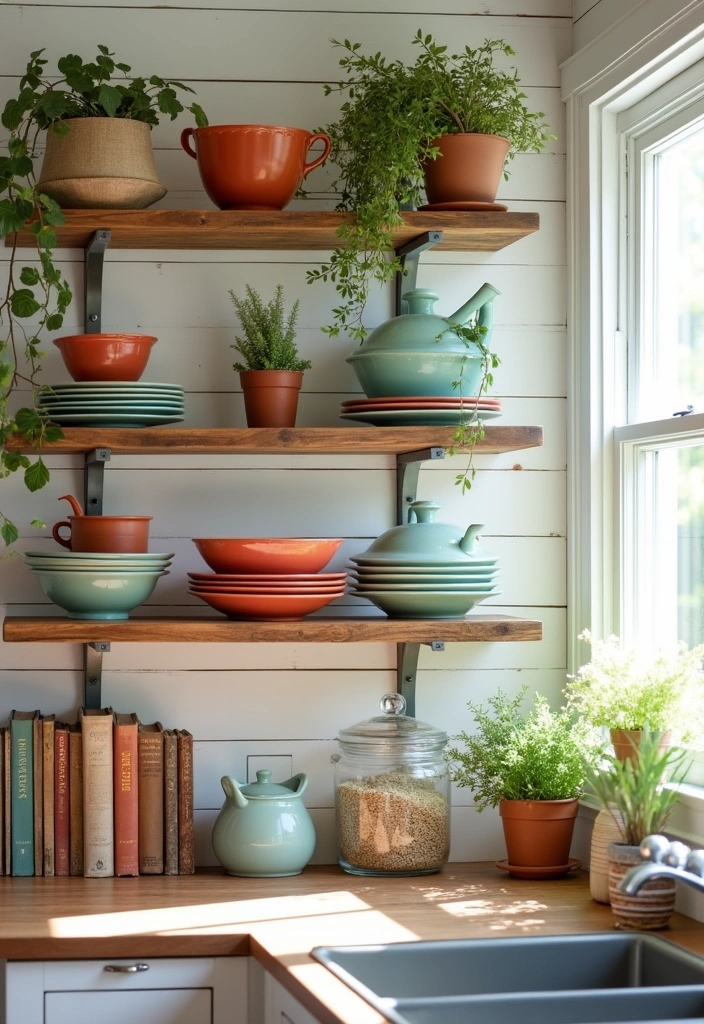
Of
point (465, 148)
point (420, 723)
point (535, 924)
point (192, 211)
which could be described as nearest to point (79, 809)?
point (420, 723)

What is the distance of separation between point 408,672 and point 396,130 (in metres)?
0.97

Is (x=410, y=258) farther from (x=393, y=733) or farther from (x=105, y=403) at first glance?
(x=393, y=733)

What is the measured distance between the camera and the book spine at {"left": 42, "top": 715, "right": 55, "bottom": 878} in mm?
2217

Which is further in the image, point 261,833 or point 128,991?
point 261,833

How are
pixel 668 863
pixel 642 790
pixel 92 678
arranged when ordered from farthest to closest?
pixel 92 678 → pixel 642 790 → pixel 668 863

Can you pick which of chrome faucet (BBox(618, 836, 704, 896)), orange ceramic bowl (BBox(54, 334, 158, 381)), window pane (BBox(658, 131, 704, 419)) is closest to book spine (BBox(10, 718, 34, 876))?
orange ceramic bowl (BBox(54, 334, 158, 381))

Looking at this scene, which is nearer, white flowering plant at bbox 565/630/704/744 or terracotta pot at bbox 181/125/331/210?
white flowering plant at bbox 565/630/704/744

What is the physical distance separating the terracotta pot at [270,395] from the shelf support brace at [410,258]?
0.29 m

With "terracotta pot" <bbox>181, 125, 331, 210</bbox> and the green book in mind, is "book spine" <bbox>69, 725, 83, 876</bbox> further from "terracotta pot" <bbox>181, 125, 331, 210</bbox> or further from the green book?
"terracotta pot" <bbox>181, 125, 331, 210</bbox>

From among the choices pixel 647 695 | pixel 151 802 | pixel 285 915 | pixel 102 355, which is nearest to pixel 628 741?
pixel 647 695

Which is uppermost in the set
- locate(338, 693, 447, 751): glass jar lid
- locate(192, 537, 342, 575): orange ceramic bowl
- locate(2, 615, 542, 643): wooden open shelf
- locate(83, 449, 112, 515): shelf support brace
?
locate(83, 449, 112, 515): shelf support brace

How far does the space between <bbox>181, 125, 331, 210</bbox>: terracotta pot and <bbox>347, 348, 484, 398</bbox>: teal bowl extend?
0.31m

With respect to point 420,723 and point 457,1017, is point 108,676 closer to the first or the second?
point 420,723

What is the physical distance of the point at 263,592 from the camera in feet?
6.99
